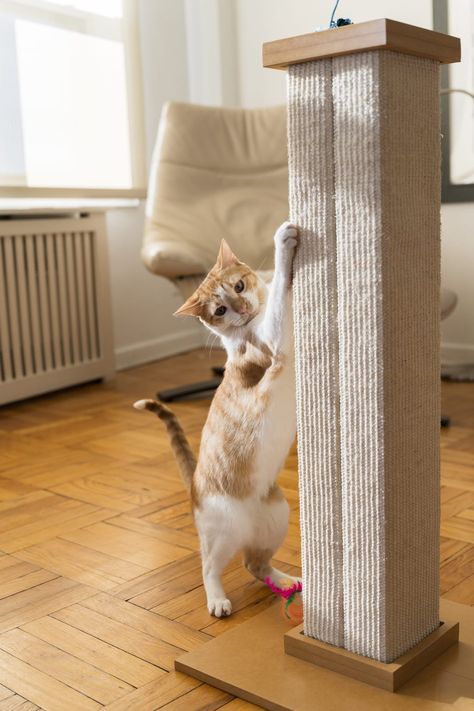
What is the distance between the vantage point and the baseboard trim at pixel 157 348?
342 cm

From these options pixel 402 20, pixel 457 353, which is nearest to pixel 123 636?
pixel 457 353

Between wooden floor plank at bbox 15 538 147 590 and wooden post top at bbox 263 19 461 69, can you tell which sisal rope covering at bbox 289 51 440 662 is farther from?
wooden floor plank at bbox 15 538 147 590

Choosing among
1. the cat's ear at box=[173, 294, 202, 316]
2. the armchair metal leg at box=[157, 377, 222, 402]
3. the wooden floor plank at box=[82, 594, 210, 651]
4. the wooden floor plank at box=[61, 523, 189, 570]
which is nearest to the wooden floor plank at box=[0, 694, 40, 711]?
the wooden floor plank at box=[82, 594, 210, 651]

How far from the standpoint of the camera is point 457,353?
3.14 meters

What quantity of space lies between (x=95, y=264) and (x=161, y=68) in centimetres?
102

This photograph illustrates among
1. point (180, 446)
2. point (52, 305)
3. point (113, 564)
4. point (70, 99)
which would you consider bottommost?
point (113, 564)

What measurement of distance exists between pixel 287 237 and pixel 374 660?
547 mm

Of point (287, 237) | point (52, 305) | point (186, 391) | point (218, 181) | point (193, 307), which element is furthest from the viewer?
point (218, 181)

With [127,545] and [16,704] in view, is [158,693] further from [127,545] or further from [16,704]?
[127,545]

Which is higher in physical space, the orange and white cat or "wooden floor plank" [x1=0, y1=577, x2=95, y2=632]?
the orange and white cat

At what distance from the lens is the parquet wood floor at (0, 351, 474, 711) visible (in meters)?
1.12

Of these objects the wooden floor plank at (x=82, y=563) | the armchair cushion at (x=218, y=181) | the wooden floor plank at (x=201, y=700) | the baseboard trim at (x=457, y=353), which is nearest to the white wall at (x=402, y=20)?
the baseboard trim at (x=457, y=353)

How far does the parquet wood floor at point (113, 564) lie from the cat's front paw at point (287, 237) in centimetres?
59

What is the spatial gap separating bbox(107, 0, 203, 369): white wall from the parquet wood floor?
0.96 metres
